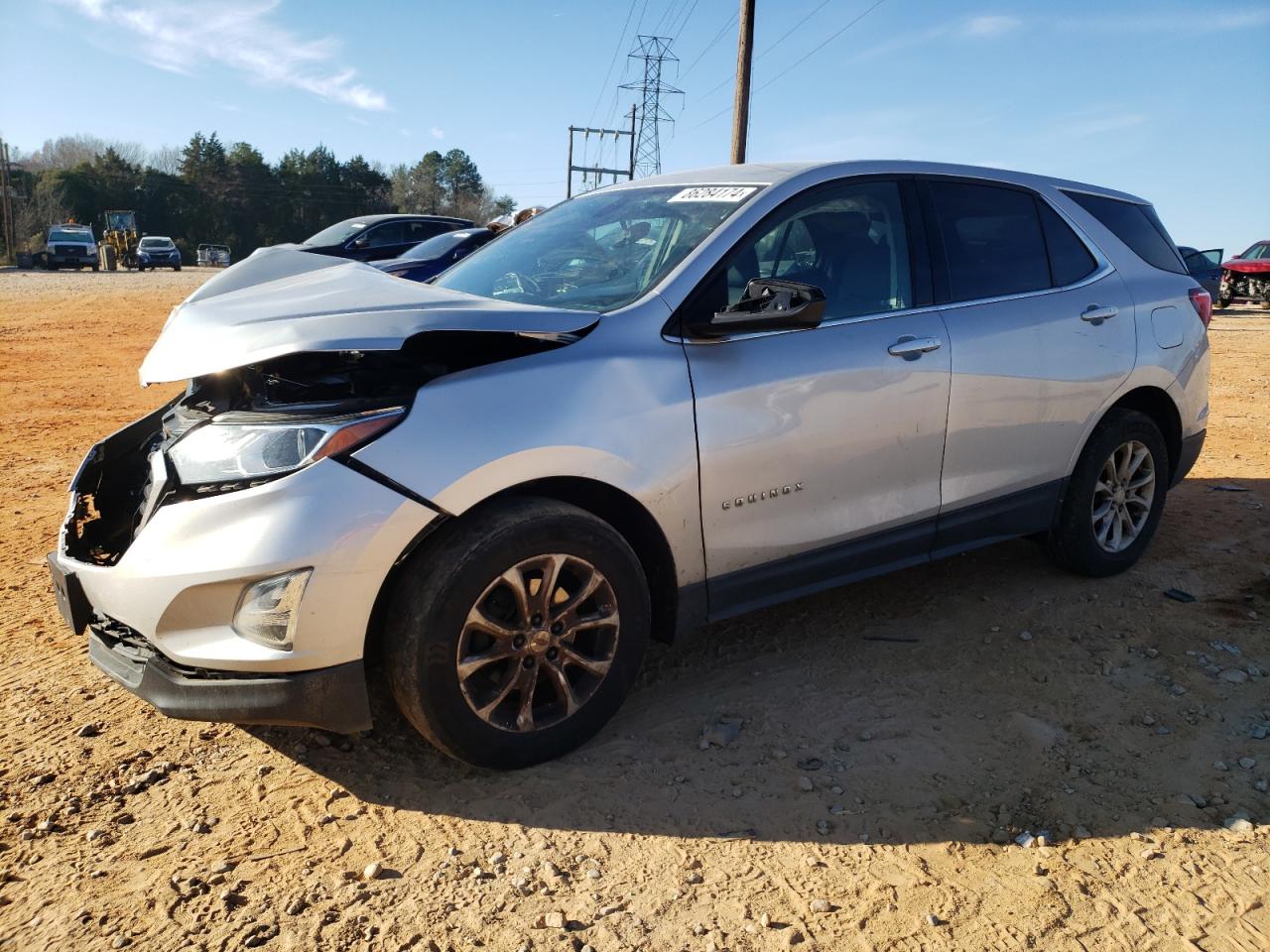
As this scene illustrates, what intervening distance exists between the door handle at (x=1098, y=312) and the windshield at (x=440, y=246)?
27.3ft

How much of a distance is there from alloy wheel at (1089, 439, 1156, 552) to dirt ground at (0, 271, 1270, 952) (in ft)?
1.29

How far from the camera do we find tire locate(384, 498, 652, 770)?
2746 millimetres

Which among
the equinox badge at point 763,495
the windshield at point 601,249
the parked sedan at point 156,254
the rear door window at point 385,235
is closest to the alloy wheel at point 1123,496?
the equinox badge at point 763,495

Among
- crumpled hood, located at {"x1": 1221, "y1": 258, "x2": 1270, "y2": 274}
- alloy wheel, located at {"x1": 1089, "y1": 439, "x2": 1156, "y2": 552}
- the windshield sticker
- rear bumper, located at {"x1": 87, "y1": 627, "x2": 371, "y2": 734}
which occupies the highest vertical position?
crumpled hood, located at {"x1": 1221, "y1": 258, "x2": 1270, "y2": 274}

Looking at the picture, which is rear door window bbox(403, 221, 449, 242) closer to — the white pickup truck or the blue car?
the blue car

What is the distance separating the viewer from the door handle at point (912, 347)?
143 inches

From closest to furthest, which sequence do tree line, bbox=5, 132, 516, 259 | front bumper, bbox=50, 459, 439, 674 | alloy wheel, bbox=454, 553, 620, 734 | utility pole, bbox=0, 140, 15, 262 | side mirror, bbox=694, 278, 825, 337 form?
front bumper, bbox=50, 459, 439, 674, alloy wheel, bbox=454, 553, 620, 734, side mirror, bbox=694, 278, 825, 337, utility pole, bbox=0, 140, 15, 262, tree line, bbox=5, 132, 516, 259

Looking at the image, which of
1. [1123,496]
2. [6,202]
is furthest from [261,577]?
[6,202]

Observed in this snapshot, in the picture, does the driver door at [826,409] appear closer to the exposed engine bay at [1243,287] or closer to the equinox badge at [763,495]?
the equinox badge at [763,495]

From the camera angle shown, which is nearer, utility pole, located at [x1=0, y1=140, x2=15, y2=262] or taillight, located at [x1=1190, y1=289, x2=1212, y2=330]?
taillight, located at [x1=1190, y1=289, x2=1212, y2=330]

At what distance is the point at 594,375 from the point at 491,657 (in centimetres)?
91

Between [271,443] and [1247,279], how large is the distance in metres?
28.0

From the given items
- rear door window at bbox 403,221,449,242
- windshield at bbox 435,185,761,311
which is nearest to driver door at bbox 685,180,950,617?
windshield at bbox 435,185,761,311

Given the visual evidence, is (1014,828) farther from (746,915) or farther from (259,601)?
(259,601)
